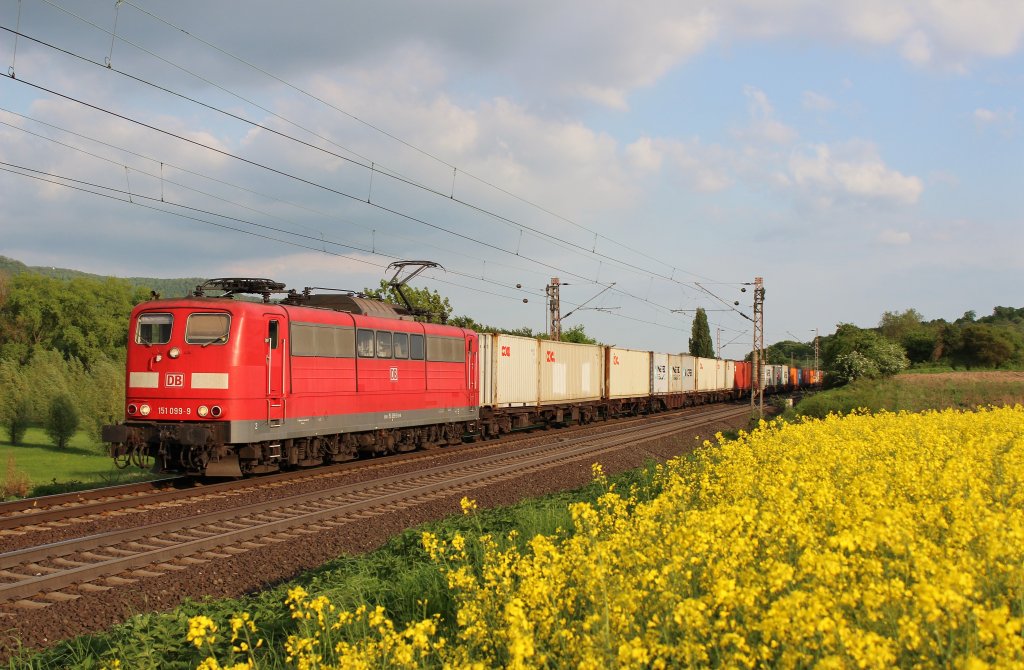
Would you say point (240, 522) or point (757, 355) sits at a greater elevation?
point (757, 355)

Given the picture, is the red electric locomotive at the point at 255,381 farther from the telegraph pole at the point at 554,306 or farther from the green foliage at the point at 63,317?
the green foliage at the point at 63,317

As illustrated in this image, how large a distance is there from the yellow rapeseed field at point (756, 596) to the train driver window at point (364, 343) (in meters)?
11.5

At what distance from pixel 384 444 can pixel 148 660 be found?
44.6 ft

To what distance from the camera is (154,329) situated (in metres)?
14.9

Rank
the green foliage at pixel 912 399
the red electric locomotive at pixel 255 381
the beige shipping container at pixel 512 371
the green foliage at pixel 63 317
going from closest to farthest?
the red electric locomotive at pixel 255 381
the beige shipping container at pixel 512 371
the green foliage at pixel 912 399
the green foliage at pixel 63 317

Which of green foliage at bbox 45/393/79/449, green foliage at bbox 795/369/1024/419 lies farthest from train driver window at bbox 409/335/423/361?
green foliage at bbox 45/393/79/449

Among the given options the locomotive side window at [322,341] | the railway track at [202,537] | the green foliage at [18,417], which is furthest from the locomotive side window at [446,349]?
the green foliage at [18,417]

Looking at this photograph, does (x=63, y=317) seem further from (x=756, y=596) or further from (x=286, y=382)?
(x=756, y=596)

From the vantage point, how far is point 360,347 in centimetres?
1766

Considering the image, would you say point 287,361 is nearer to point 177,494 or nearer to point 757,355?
point 177,494

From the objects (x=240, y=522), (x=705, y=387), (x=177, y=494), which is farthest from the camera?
(x=705, y=387)

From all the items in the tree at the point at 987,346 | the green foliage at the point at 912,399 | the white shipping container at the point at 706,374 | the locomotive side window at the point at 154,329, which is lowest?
the green foliage at the point at 912,399

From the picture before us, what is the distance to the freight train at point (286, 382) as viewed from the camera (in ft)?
46.9

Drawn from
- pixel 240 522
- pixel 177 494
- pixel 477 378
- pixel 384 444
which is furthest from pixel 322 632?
pixel 477 378
